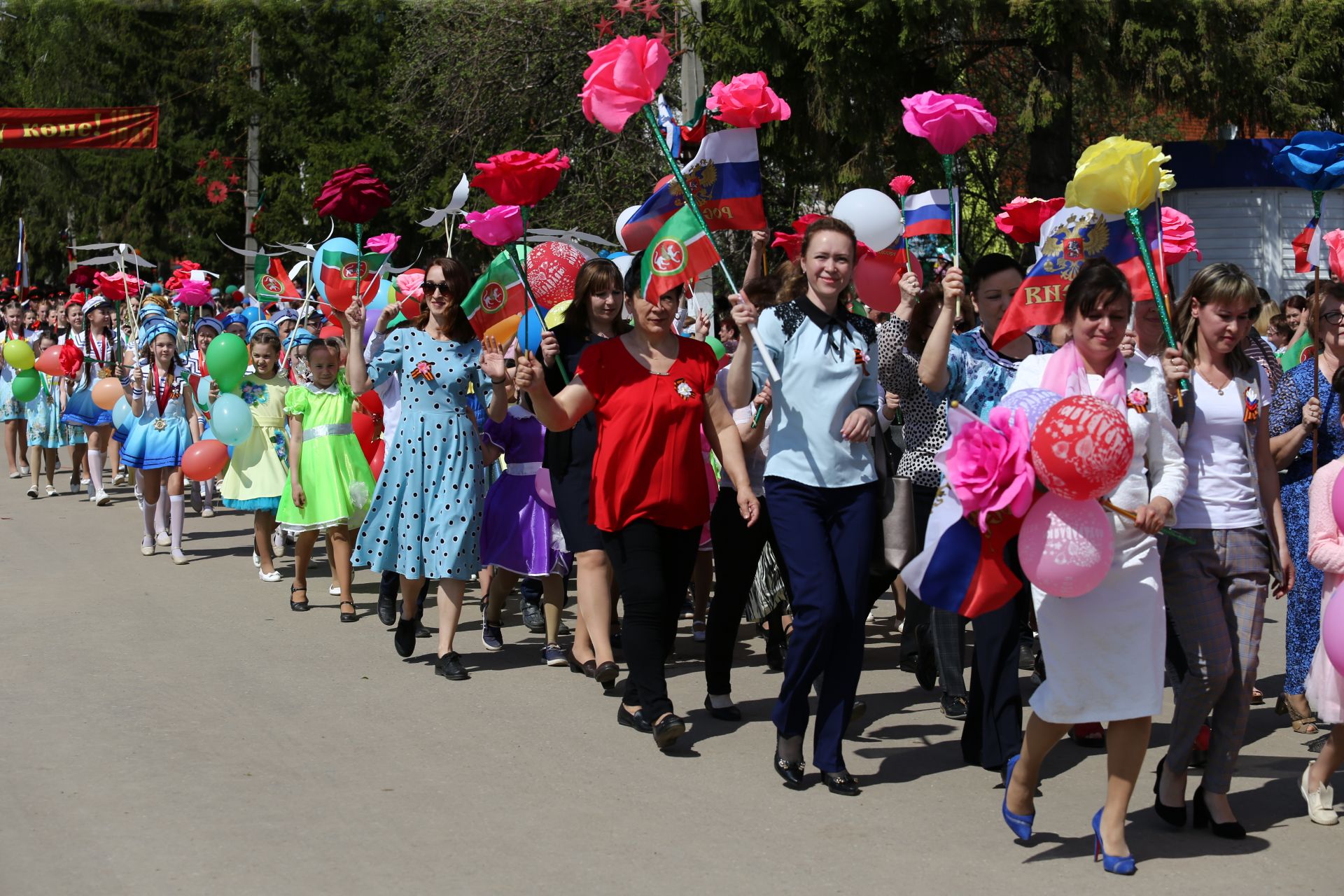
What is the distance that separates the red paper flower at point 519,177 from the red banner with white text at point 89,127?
68.2ft

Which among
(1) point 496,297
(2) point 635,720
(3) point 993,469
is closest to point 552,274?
(1) point 496,297

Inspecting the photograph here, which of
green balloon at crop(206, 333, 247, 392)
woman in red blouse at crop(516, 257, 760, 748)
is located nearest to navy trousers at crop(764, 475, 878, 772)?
woman in red blouse at crop(516, 257, 760, 748)

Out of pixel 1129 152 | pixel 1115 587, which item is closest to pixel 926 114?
pixel 1129 152

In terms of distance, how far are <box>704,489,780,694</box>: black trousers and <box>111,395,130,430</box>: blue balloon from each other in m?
8.70

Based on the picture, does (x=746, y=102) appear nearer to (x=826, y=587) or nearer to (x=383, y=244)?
(x=826, y=587)

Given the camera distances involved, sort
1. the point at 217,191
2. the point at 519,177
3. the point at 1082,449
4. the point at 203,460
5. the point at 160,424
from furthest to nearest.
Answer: the point at 217,191 → the point at 160,424 → the point at 203,460 → the point at 519,177 → the point at 1082,449

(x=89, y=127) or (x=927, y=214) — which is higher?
(x=89, y=127)


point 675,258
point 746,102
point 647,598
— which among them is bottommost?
point 647,598

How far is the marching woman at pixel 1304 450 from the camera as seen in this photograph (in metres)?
6.57

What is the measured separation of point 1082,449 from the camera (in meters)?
4.61

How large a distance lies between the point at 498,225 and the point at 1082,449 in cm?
384

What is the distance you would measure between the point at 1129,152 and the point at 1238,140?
50.1 ft

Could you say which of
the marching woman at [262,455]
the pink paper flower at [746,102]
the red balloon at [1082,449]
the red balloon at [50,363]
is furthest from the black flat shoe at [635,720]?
the red balloon at [50,363]

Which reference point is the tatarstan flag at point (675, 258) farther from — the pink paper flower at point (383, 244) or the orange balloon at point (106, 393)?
the orange balloon at point (106, 393)
